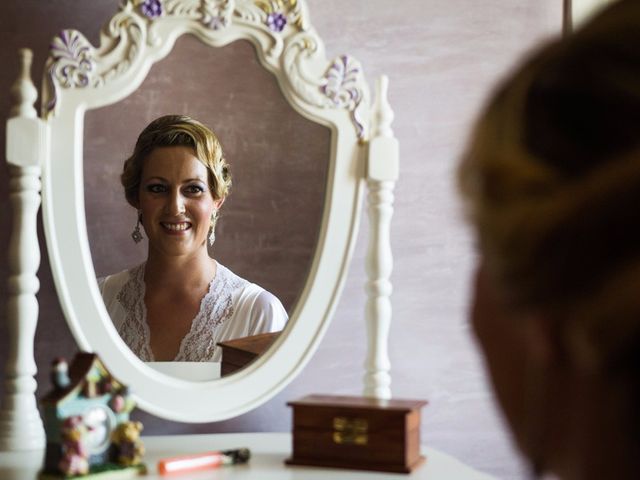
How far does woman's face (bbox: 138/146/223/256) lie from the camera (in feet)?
4.45

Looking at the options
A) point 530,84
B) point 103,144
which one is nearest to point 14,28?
point 103,144

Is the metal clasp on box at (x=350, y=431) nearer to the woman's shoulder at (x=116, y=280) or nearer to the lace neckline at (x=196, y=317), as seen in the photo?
the lace neckline at (x=196, y=317)

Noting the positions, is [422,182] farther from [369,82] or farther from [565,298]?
[565,298]

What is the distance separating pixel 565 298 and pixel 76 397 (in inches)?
33.2

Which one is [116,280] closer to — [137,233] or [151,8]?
[137,233]

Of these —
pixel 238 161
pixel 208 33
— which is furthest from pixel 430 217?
pixel 208 33

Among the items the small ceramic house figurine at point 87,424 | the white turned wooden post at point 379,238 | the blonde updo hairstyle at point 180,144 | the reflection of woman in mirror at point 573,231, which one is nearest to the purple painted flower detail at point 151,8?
the blonde updo hairstyle at point 180,144

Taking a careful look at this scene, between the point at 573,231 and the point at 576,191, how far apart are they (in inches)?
0.7

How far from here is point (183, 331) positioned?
1371 mm

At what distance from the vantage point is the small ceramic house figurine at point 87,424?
1098 mm

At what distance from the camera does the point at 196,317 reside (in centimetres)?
138

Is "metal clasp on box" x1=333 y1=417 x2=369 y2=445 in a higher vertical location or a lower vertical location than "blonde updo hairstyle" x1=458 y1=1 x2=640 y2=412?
lower

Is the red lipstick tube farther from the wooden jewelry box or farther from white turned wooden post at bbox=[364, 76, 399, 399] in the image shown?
white turned wooden post at bbox=[364, 76, 399, 399]

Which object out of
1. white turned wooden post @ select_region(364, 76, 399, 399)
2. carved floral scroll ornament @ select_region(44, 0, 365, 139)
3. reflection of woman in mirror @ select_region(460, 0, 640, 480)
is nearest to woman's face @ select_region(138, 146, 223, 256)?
carved floral scroll ornament @ select_region(44, 0, 365, 139)
